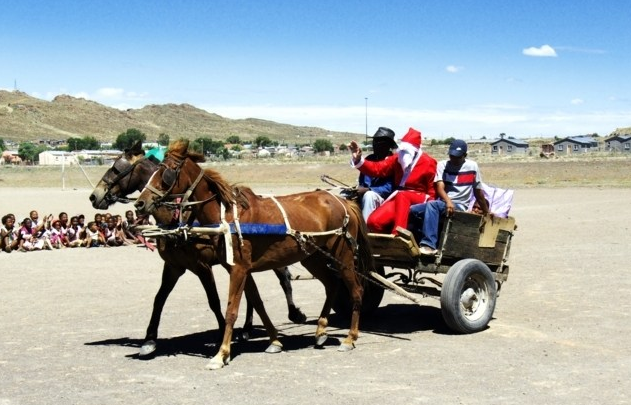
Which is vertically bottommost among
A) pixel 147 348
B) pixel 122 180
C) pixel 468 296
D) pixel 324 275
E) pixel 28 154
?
pixel 28 154

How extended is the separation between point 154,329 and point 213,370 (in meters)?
1.26

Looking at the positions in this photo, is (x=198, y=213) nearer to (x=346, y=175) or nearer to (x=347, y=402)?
(x=347, y=402)

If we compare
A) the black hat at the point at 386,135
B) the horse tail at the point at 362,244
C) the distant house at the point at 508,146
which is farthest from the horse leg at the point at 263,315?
the distant house at the point at 508,146

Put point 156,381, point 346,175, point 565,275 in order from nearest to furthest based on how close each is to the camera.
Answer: point 156,381
point 565,275
point 346,175

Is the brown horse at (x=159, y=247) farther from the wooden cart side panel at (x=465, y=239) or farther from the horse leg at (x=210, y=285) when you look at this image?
the wooden cart side panel at (x=465, y=239)

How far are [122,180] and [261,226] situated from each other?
5.98ft

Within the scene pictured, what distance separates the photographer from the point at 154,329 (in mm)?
9977

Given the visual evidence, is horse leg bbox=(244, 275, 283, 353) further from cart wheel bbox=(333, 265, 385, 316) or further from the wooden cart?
cart wheel bbox=(333, 265, 385, 316)

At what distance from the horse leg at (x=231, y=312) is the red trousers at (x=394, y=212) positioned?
2386 millimetres

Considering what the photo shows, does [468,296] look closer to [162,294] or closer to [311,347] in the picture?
[311,347]

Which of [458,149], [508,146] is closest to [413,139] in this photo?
[458,149]

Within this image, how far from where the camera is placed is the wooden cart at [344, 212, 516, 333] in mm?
10758

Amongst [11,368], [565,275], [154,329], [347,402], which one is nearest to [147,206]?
[154,329]

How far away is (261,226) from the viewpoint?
9727 millimetres
